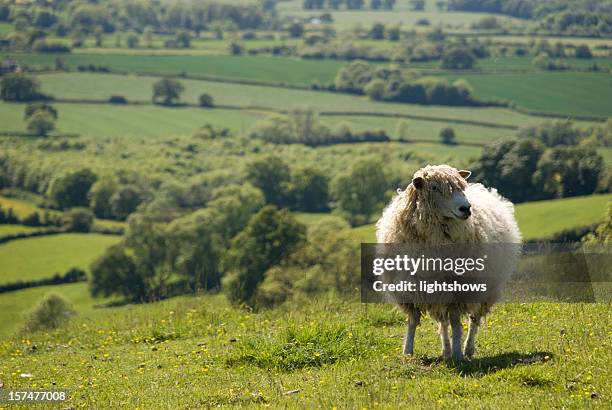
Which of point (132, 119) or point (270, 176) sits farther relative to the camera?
point (132, 119)

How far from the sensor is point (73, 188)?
109m

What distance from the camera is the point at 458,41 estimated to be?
15075 cm

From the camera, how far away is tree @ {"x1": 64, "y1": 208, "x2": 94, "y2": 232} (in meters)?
93.9

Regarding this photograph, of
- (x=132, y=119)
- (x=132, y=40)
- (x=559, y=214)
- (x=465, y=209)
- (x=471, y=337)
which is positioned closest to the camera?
(x=465, y=209)

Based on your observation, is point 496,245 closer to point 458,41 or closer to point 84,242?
point 84,242

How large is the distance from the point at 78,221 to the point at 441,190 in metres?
87.1

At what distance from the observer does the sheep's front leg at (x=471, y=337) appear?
1215cm

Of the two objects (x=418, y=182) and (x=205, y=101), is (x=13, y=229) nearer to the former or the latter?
(x=205, y=101)

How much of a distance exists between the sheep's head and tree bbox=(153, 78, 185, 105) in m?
138

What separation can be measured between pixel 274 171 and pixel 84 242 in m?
32.0

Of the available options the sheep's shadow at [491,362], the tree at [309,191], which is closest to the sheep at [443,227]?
the sheep's shadow at [491,362]

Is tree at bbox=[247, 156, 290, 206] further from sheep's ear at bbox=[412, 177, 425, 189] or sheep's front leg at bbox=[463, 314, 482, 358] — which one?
sheep's ear at bbox=[412, 177, 425, 189]

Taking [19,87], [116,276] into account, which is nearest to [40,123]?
[19,87]

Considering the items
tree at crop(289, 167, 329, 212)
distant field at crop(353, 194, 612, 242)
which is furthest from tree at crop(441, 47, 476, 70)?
distant field at crop(353, 194, 612, 242)
